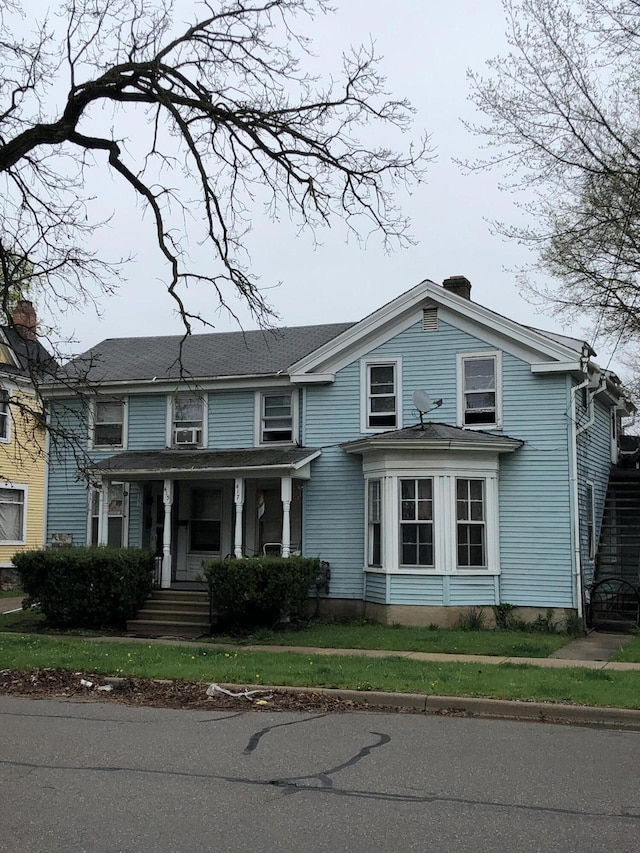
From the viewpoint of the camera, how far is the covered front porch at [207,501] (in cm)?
1803

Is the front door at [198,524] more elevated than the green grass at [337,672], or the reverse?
the front door at [198,524]

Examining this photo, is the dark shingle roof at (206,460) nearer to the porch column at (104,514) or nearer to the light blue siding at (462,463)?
the porch column at (104,514)

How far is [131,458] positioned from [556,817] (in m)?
15.2

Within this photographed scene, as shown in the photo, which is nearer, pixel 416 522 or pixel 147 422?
pixel 416 522

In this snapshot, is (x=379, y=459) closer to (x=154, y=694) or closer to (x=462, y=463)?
(x=462, y=463)

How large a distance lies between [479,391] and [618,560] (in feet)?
17.4

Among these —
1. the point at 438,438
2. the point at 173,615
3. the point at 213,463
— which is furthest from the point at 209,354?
the point at 438,438

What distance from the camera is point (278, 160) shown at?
1296cm

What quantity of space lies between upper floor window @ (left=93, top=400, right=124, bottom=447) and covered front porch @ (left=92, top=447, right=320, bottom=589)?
0.75 meters

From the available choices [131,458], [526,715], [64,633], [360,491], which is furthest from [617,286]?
[64,633]

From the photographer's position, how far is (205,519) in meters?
20.3

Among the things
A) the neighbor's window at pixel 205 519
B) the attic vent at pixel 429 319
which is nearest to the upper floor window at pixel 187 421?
the neighbor's window at pixel 205 519

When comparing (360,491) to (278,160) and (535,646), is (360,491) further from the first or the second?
(278,160)

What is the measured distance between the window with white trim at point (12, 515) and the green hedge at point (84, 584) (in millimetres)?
11545
